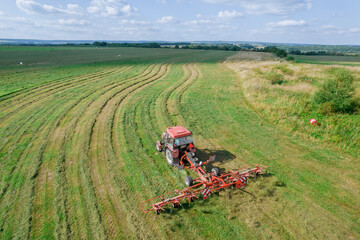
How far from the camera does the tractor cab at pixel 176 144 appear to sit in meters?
11.1

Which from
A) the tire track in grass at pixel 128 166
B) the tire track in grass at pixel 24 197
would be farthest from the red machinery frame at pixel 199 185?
the tire track in grass at pixel 24 197

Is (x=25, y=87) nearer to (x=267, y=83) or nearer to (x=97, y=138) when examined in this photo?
(x=97, y=138)

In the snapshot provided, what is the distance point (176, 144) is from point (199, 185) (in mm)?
2459

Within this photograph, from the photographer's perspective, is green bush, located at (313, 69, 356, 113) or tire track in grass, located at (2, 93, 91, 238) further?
green bush, located at (313, 69, 356, 113)

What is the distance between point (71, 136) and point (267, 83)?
24.3 meters

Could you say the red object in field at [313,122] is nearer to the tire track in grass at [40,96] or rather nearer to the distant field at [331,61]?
the tire track in grass at [40,96]

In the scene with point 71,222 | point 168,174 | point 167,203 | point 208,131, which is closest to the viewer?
point 71,222

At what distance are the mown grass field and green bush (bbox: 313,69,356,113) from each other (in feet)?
16.0

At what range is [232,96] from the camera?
80.4 ft

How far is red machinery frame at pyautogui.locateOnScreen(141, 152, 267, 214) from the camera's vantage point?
8.60m

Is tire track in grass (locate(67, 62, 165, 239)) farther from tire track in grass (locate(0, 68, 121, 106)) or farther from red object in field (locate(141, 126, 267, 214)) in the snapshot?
tire track in grass (locate(0, 68, 121, 106))

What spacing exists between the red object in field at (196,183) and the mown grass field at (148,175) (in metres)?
0.35

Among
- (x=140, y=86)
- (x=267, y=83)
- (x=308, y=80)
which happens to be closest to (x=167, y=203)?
(x=140, y=86)

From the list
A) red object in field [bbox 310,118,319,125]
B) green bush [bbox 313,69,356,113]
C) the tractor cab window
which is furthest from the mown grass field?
green bush [bbox 313,69,356,113]
